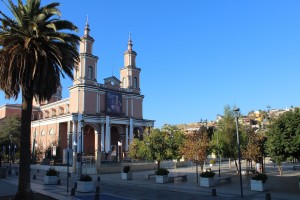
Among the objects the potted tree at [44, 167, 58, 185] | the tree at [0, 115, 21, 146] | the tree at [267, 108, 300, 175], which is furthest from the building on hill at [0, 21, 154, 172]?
the tree at [267, 108, 300, 175]

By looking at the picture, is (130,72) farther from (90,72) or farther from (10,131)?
(10,131)

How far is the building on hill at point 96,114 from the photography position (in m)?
65.4

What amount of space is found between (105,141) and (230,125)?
34594 mm

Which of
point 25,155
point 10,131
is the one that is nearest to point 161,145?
point 25,155

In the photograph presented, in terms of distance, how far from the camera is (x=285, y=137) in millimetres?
21062

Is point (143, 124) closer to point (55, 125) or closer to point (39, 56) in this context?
point (55, 125)

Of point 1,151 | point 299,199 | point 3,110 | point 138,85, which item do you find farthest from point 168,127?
point 3,110

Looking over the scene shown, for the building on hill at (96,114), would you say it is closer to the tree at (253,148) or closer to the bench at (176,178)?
the bench at (176,178)

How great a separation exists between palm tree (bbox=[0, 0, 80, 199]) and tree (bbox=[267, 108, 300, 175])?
Answer: 14.5 meters

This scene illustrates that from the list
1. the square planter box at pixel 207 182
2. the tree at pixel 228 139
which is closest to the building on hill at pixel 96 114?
the tree at pixel 228 139

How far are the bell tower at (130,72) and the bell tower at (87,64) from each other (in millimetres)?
9586

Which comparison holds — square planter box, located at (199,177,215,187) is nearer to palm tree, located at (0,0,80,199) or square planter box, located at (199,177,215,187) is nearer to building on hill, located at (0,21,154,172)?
palm tree, located at (0,0,80,199)

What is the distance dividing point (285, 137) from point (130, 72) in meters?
57.8

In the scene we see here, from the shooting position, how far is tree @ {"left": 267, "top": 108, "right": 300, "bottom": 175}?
20.5 m
